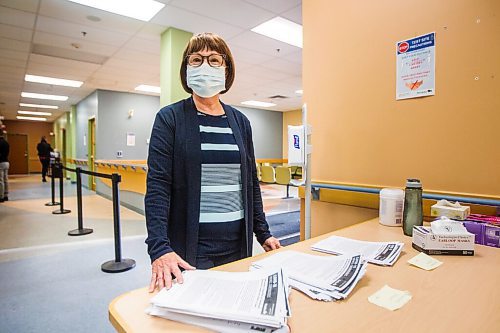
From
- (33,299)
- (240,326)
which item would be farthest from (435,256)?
(33,299)

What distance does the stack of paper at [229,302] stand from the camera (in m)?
0.60

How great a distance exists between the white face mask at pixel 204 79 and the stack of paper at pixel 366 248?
0.75 meters

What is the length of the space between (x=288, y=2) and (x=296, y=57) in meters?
1.86

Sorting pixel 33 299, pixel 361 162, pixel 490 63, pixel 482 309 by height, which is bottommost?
pixel 33 299

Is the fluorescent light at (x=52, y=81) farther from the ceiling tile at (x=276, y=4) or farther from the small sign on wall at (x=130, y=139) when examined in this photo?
the ceiling tile at (x=276, y=4)

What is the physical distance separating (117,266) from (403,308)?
265cm

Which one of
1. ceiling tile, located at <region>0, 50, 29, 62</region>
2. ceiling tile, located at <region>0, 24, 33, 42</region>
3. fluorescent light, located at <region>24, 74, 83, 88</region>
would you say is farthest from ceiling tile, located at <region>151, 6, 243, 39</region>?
fluorescent light, located at <region>24, 74, 83, 88</region>

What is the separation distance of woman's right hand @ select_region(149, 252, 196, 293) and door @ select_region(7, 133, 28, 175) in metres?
18.1

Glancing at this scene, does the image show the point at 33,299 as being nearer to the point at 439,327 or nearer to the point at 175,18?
the point at 439,327

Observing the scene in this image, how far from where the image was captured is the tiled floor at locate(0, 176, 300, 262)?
3398 mm

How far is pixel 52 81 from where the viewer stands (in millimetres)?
6680

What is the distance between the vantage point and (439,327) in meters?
0.64

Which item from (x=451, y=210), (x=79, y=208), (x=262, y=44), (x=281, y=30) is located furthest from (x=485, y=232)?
(x=79, y=208)

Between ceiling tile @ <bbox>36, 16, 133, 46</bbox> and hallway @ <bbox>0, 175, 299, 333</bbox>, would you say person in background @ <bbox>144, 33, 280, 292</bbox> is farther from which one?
ceiling tile @ <bbox>36, 16, 133, 46</bbox>
